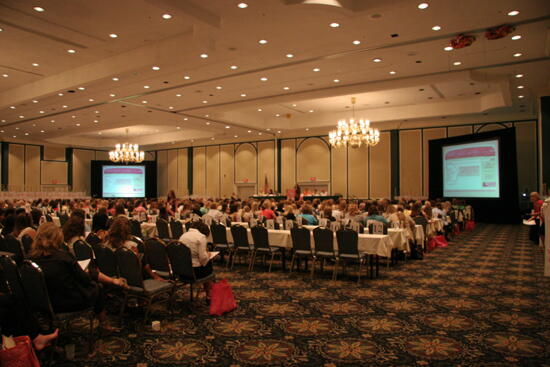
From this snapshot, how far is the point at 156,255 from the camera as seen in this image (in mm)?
4988

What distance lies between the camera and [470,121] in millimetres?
17484

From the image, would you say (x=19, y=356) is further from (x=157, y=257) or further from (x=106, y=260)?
(x=157, y=257)

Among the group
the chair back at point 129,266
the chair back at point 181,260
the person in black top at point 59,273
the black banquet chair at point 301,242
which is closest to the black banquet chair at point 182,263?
the chair back at point 181,260

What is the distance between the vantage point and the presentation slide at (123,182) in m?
26.1

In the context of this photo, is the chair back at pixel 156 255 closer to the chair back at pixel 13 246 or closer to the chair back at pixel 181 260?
the chair back at pixel 181 260

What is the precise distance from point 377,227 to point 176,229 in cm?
411

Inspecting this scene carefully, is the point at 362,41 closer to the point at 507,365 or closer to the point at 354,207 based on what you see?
the point at 354,207

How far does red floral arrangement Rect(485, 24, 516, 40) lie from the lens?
7.19 meters

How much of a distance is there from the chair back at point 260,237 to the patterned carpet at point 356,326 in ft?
2.09

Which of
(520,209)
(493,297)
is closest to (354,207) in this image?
(493,297)

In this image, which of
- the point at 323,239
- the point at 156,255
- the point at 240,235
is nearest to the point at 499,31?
the point at 323,239

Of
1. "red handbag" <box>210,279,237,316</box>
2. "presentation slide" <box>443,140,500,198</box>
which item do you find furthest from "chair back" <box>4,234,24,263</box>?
"presentation slide" <box>443,140,500,198</box>

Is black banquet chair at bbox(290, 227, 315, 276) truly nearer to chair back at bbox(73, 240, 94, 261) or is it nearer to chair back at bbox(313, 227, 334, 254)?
chair back at bbox(313, 227, 334, 254)

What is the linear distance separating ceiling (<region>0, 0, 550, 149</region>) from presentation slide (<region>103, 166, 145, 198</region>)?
32.6ft
